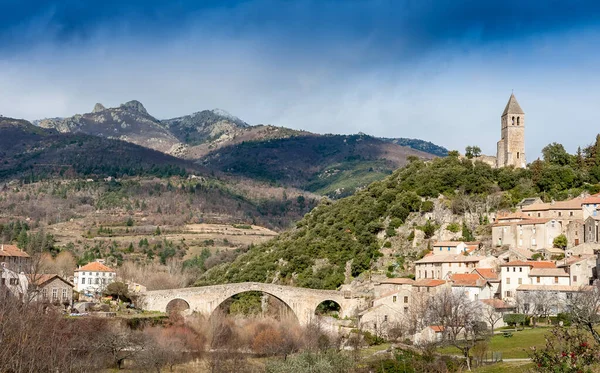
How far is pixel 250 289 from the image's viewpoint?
208 feet

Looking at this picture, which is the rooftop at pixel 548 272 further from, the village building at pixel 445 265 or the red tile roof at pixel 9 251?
the red tile roof at pixel 9 251

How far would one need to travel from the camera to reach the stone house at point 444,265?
2259 inches

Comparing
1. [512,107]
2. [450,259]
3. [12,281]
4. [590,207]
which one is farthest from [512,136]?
[12,281]

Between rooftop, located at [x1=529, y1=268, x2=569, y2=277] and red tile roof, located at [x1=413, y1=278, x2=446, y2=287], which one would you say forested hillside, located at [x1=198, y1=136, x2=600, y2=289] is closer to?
red tile roof, located at [x1=413, y1=278, x2=446, y2=287]

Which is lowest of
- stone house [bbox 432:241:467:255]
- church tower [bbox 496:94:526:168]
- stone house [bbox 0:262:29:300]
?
stone house [bbox 0:262:29:300]

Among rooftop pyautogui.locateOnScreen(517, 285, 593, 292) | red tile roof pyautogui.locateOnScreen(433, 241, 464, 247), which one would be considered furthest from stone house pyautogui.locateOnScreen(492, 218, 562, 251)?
rooftop pyautogui.locateOnScreen(517, 285, 593, 292)

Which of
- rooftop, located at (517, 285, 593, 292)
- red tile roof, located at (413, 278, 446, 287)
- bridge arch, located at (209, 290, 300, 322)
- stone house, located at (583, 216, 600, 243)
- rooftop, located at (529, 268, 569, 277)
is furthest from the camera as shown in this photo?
bridge arch, located at (209, 290, 300, 322)

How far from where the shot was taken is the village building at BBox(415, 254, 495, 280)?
57.3 metres

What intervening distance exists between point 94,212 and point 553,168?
319ft

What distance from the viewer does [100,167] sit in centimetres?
18812

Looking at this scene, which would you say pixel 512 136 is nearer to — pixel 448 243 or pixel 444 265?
pixel 448 243

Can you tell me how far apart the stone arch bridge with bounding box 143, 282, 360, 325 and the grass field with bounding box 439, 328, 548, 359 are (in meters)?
17.8

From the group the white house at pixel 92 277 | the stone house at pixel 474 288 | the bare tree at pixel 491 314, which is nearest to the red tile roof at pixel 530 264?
the stone house at pixel 474 288

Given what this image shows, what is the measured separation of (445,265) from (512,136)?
20.9m
